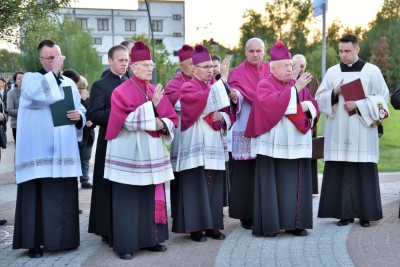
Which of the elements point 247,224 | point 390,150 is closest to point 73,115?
point 247,224

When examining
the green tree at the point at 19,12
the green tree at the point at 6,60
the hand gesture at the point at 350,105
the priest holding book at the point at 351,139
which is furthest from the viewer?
the green tree at the point at 6,60

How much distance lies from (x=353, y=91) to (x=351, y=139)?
2.10 ft

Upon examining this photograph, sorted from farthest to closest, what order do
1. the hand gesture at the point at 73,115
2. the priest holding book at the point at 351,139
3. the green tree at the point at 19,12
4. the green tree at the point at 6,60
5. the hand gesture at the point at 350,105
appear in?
the green tree at the point at 6,60 < the green tree at the point at 19,12 < the priest holding book at the point at 351,139 < the hand gesture at the point at 350,105 < the hand gesture at the point at 73,115

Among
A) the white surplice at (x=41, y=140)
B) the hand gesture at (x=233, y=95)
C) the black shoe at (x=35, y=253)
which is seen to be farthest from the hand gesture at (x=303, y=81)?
the black shoe at (x=35, y=253)

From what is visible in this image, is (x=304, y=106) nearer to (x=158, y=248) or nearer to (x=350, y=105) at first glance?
(x=350, y=105)

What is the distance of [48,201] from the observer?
A: 7.18 metres

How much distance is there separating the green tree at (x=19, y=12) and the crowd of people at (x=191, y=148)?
10.3 feet

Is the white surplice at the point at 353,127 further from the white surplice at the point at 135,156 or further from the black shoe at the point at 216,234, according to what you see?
the white surplice at the point at 135,156

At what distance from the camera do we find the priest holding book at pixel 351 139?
27.5ft

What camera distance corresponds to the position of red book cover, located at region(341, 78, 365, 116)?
26.6ft

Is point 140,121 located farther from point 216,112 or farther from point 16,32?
point 16,32

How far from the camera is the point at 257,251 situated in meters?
7.32

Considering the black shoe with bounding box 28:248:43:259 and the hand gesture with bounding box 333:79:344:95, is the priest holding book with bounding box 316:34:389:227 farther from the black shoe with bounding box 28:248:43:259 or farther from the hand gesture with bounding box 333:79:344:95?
the black shoe with bounding box 28:248:43:259

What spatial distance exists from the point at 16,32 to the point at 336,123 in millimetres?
6875
